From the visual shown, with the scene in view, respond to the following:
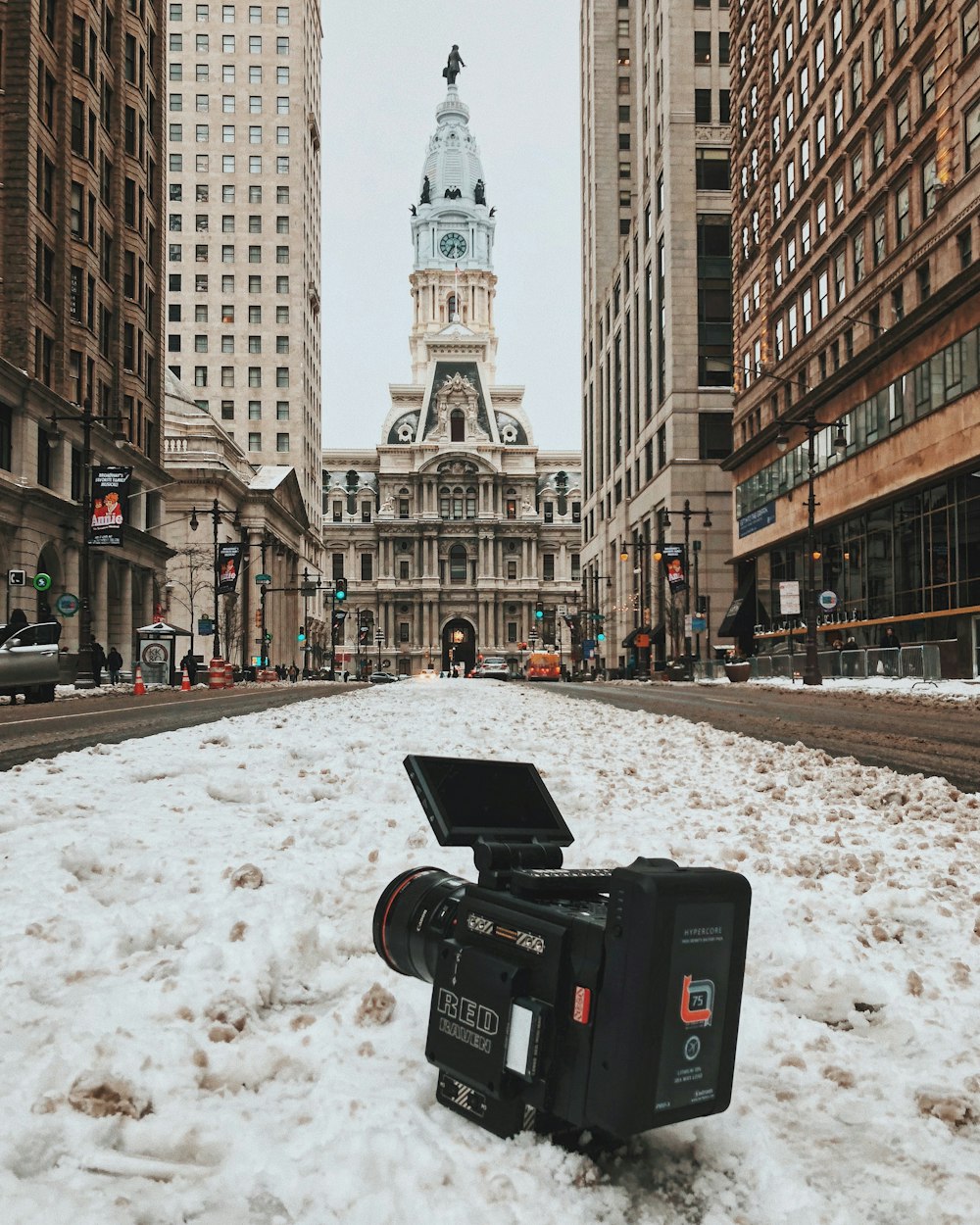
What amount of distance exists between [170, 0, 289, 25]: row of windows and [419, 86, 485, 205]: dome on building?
259ft

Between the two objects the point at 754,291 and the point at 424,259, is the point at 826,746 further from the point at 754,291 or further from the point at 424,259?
the point at 424,259

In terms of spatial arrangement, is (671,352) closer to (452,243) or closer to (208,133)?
(208,133)

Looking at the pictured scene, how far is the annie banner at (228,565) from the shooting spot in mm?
51812

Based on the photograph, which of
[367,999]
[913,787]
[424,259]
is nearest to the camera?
[367,999]

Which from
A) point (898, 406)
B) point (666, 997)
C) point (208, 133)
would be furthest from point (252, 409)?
point (666, 997)

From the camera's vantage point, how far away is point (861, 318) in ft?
125

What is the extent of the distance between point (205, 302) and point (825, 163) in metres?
68.1

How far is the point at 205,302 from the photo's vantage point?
318 feet

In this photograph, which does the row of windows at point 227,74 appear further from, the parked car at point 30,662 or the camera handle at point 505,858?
the camera handle at point 505,858

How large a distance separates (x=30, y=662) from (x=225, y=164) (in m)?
90.7

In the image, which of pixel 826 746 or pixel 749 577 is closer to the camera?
pixel 826 746

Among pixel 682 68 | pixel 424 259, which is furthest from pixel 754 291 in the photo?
pixel 424 259

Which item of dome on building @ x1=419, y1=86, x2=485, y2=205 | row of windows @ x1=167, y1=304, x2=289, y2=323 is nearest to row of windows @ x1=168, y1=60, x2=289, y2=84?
row of windows @ x1=167, y1=304, x2=289, y2=323

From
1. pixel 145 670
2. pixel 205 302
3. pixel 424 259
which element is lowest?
pixel 145 670
